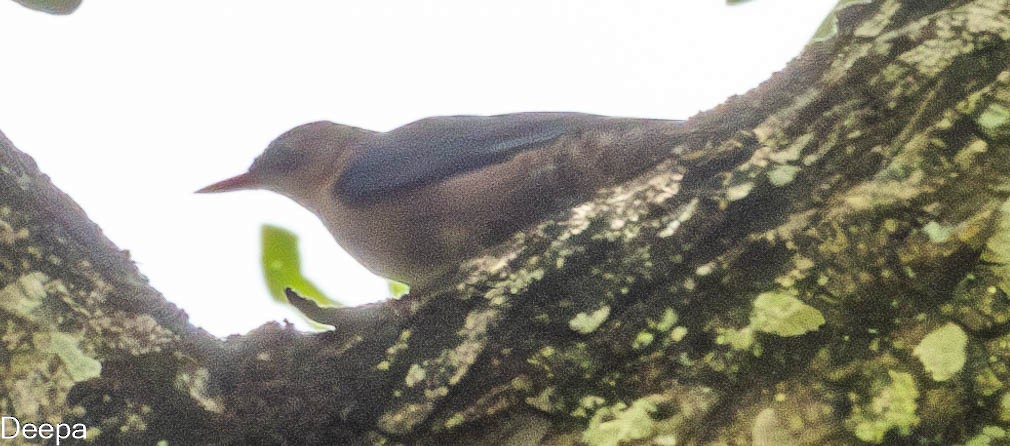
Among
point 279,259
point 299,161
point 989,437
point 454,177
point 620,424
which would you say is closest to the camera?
point 989,437

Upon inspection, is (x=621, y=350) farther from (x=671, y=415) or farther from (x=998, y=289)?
(x=998, y=289)

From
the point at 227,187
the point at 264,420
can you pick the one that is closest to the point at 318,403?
the point at 264,420

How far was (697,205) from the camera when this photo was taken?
1733mm

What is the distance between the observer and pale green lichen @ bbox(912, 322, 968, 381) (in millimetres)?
1348

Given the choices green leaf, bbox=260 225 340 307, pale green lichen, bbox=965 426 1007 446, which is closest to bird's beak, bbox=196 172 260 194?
green leaf, bbox=260 225 340 307

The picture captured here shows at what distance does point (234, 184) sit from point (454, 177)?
1.38 meters

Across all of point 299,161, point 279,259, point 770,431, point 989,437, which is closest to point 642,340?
point 770,431

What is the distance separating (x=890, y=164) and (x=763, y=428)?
0.56 metres

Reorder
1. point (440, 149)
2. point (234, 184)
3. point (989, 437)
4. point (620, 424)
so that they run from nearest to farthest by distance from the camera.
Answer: point (989, 437)
point (620, 424)
point (440, 149)
point (234, 184)

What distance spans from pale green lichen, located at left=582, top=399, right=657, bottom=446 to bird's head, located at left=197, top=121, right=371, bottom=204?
2.23 m

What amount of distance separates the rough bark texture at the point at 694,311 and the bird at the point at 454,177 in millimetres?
274

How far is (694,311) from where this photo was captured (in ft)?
5.16

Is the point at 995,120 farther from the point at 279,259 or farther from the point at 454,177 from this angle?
the point at 279,259

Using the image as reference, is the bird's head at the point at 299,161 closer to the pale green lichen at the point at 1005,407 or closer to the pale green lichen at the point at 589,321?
the pale green lichen at the point at 589,321
